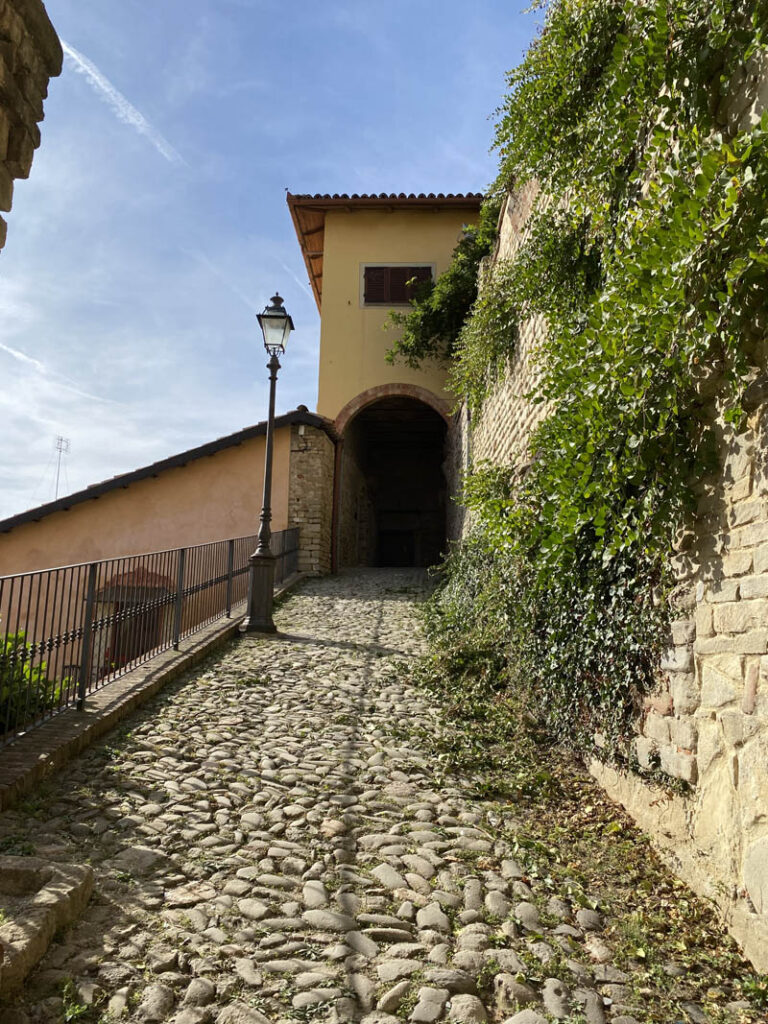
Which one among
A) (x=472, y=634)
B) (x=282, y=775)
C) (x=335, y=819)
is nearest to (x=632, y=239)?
(x=335, y=819)

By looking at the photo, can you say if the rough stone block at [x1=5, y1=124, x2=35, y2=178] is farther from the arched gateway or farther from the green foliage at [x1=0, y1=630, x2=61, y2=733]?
the arched gateway

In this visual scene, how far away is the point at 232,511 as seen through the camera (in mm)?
14547

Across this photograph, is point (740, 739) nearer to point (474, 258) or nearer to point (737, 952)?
point (737, 952)

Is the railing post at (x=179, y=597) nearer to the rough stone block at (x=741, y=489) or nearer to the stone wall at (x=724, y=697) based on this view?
the stone wall at (x=724, y=697)

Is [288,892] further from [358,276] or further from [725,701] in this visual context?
[358,276]

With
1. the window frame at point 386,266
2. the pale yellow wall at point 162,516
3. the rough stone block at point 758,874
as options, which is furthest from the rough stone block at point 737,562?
the window frame at point 386,266

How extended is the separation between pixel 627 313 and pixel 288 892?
290 cm

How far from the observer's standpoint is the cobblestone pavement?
7.23 ft

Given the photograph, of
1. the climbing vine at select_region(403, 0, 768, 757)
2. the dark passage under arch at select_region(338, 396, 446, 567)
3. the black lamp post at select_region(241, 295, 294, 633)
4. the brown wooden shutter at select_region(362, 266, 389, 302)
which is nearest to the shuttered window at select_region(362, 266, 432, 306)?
the brown wooden shutter at select_region(362, 266, 389, 302)

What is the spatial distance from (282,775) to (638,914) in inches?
83.0

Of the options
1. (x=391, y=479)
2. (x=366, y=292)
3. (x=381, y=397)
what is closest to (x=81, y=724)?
(x=381, y=397)

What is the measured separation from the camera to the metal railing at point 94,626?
13.7 feet

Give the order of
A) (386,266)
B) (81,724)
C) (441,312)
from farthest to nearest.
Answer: (386,266)
(441,312)
(81,724)

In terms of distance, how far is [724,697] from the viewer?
2773 mm
